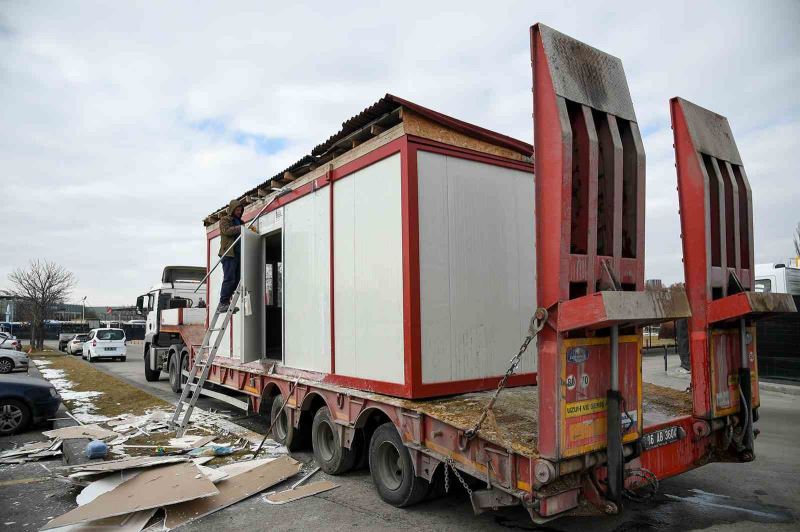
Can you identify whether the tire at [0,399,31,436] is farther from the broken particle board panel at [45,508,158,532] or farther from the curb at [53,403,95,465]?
the broken particle board panel at [45,508,158,532]

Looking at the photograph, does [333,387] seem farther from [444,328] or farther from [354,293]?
[444,328]

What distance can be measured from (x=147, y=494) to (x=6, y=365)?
55.6ft

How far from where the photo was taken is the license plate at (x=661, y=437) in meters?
4.14

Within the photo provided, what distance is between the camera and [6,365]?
17.9m

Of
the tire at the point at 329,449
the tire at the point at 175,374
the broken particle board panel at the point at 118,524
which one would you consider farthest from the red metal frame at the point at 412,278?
the tire at the point at 175,374

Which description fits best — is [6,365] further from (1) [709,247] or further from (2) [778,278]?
(2) [778,278]

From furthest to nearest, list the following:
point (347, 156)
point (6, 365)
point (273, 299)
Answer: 1. point (6, 365)
2. point (273, 299)
3. point (347, 156)

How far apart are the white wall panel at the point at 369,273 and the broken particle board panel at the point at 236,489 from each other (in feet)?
4.36

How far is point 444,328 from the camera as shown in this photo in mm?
5238

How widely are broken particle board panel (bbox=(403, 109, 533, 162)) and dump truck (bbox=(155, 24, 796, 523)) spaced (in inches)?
0.8

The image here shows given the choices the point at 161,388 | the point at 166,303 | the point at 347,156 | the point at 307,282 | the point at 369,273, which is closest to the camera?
the point at 369,273

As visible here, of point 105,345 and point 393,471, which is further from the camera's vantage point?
point 105,345

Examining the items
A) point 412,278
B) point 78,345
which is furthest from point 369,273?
point 78,345

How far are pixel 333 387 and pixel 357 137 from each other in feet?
9.57
